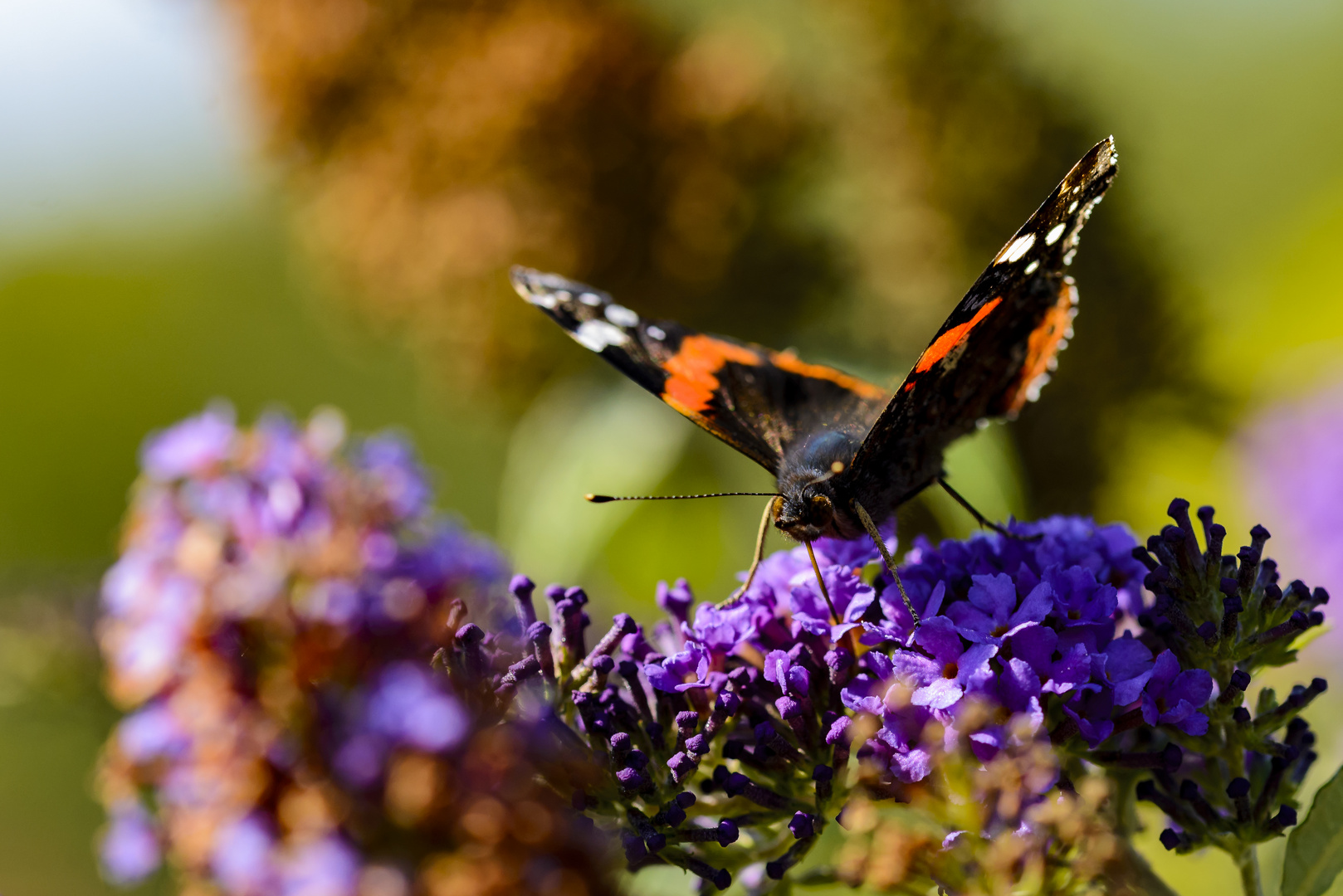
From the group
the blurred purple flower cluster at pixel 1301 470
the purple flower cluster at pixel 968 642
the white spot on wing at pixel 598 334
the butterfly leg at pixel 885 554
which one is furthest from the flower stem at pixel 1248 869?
the blurred purple flower cluster at pixel 1301 470

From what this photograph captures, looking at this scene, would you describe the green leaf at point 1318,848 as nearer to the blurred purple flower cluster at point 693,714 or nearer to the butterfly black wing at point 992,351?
the blurred purple flower cluster at point 693,714

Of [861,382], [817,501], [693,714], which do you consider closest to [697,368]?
[861,382]

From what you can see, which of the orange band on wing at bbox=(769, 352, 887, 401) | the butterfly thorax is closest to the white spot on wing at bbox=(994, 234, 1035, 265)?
the butterfly thorax

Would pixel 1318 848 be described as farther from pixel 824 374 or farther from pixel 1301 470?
pixel 1301 470

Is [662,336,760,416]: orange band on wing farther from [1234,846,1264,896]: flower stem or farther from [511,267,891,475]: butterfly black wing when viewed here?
[1234,846,1264,896]: flower stem

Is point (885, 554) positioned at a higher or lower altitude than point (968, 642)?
higher

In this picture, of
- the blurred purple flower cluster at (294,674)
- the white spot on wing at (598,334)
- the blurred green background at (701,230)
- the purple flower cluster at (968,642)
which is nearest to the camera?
the blurred purple flower cluster at (294,674)

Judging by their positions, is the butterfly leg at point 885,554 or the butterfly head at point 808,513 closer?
the butterfly leg at point 885,554
